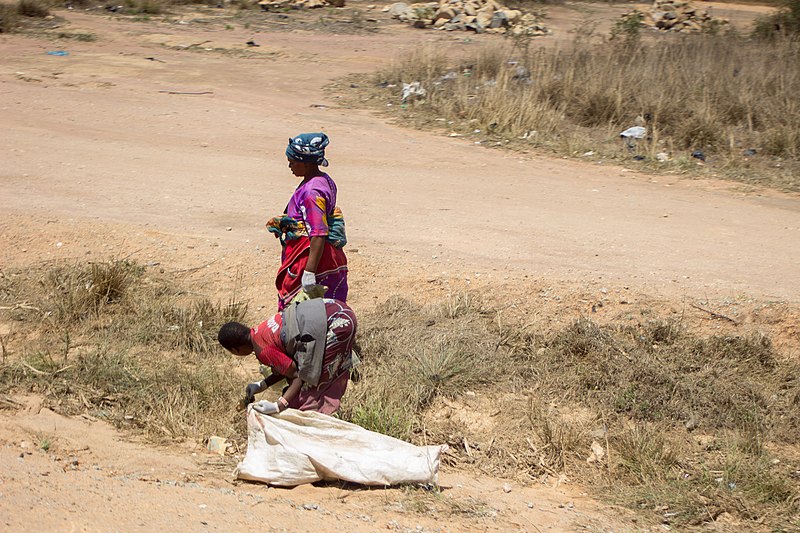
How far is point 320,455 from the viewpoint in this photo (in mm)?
3730

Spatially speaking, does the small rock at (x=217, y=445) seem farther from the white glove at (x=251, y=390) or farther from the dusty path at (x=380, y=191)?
the dusty path at (x=380, y=191)

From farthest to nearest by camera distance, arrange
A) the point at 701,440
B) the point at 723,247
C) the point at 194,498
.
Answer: the point at 723,247, the point at 701,440, the point at 194,498

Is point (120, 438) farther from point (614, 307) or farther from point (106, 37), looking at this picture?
point (106, 37)

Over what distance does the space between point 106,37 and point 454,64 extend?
6971 millimetres

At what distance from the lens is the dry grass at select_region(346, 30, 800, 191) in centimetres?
947

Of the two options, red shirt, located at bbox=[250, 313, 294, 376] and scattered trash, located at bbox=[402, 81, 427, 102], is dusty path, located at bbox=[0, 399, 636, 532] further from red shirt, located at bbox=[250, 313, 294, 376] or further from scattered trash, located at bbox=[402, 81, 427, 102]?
scattered trash, located at bbox=[402, 81, 427, 102]

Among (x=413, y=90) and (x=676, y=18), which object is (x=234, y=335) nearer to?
(x=413, y=90)

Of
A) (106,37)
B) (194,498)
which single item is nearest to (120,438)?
(194,498)

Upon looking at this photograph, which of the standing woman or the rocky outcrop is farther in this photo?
the rocky outcrop

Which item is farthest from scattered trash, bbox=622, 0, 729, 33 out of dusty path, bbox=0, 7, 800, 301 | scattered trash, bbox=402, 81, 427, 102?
dusty path, bbox=0, 7, 800, 301

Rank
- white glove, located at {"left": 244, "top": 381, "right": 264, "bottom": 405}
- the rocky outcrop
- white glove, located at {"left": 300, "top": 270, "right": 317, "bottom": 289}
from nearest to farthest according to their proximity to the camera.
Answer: white glove, located at {"left": 244, "top": 381, "right": 264, "bottom": 405} < white glove, located at {"left": 300, "top": 270, "right": 317, "bottom": 289} < the rocky outcrop

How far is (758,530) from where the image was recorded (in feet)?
12.3

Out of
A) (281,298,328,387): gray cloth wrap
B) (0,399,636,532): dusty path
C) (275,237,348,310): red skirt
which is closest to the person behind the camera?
(0,399,636,532): dusty path

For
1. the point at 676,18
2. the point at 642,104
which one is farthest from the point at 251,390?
the point at 676,18
